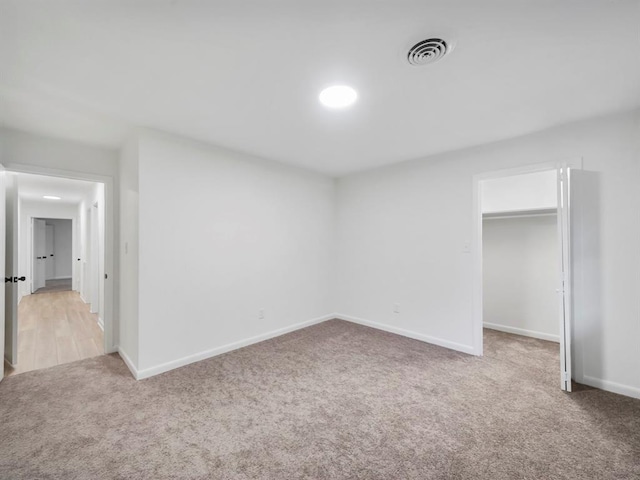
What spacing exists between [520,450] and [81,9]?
3.45m

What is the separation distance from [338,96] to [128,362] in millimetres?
3294

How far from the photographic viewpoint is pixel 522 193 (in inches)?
140

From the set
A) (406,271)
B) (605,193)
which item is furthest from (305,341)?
(605,193)

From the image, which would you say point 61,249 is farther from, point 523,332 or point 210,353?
point 523,332

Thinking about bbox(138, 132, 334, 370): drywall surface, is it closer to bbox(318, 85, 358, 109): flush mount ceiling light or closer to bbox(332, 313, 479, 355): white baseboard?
bbox(332, 313, 479, 355): white baseboard

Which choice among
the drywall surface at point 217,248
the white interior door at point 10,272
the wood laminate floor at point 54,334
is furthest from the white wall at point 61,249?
the drywall surface at point 217,248

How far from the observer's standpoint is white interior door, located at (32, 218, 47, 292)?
7.64 m

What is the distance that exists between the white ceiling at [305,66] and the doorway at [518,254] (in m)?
1.21

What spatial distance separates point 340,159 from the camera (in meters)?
3.65

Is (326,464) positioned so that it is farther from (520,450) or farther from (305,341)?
(305,341)

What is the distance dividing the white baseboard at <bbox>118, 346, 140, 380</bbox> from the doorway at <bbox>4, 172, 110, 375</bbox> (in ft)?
0.86

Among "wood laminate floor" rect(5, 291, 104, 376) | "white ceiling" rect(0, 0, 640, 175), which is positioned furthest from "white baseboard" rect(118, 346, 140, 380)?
"white ceiling" rect(0, 0, 640, 175)

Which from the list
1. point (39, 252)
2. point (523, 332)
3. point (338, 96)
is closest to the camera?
point (338, 96)

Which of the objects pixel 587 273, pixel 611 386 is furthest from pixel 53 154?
pixel 611 386
